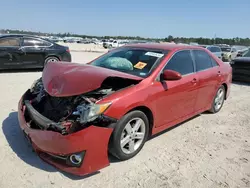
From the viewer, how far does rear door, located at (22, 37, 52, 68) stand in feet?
31.8

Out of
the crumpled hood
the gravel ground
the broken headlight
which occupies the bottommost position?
the gravel ground

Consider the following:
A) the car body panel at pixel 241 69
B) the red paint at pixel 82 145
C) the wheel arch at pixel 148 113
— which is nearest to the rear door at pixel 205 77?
the wheel arch at pixel 148 113

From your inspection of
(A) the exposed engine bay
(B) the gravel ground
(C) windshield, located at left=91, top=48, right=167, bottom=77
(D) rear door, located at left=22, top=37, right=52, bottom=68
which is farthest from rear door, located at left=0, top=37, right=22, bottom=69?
(A) the exposed engine bay

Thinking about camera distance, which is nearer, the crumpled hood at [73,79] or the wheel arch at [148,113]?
the crumpled hood at [73,79]

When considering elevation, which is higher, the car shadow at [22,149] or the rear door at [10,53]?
the rear door at [10,53]

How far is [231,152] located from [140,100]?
1760 mm

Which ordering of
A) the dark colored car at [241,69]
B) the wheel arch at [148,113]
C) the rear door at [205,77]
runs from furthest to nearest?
1. the dark colored car at [241,69]
2. the rear door at [205,77]
3. the wheel arch at [148,113]

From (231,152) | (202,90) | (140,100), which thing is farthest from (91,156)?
(202,90)

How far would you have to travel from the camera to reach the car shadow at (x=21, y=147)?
3.11m

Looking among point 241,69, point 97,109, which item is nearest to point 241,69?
point 241,69

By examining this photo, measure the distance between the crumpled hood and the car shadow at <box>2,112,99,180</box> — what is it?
909 mm

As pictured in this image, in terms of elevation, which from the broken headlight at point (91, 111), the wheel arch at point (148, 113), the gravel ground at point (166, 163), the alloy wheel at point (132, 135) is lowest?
the gravel ground at point (166, 163)

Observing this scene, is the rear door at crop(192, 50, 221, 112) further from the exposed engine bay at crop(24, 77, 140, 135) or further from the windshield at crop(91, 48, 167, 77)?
the exposed engine bay at crop(24, 77, 140, 135)

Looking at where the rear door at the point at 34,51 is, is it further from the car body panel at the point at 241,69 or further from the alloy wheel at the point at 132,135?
the car body panel at the point at 241,69
